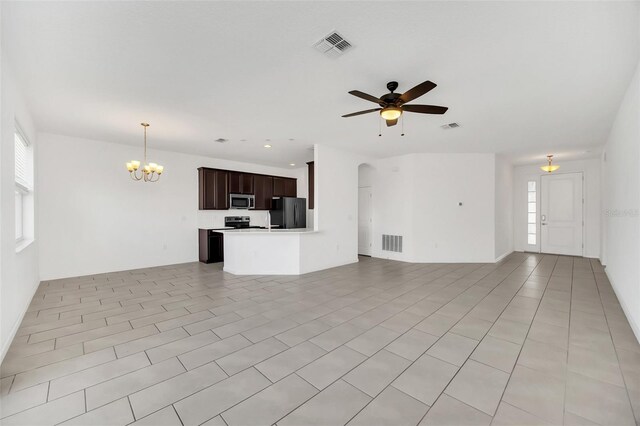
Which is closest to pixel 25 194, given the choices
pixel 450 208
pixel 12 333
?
pixel 12 333

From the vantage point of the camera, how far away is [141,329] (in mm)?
3008

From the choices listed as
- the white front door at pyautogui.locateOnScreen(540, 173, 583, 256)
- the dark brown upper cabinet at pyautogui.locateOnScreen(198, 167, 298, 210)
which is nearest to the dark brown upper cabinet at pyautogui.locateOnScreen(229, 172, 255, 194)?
the dark brown upper cabinet at pyautogui.locateOnScreen(198, 167, 298, 210)

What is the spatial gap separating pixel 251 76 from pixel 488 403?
3.55m

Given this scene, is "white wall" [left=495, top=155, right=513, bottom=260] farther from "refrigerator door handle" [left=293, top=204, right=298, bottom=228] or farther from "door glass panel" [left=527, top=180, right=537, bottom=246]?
"refrigerator door handle" [left=293, top=204, right=298, bottom=228]

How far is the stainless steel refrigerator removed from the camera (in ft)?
26.5

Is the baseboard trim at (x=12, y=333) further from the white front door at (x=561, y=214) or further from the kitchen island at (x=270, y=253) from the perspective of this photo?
the white front door at (x=561, y=214)

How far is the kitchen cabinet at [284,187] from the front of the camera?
8.61 m

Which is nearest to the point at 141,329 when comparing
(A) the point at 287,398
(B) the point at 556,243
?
(A) the point at 287,398

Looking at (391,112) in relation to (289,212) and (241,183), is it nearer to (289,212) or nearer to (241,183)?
(289,212)

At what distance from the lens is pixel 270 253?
5.62 meters

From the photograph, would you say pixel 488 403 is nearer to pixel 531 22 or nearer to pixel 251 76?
pixel 531 22

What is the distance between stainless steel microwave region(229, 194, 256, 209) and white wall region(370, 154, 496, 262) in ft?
14.4

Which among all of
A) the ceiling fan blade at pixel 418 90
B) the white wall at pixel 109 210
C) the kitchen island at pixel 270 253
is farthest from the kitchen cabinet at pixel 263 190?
the ceiling fan blade at pixel 418 90

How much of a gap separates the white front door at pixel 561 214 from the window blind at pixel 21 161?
11.9 meters
